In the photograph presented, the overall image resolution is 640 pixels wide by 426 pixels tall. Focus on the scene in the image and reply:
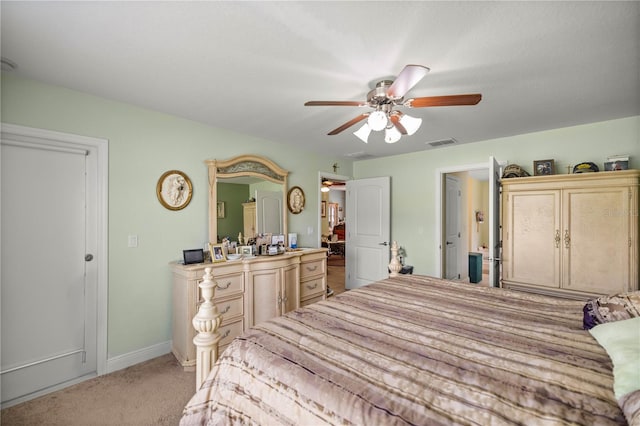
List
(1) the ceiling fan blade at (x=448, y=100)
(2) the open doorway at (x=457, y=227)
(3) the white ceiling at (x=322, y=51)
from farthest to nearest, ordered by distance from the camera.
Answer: (2) the open doorway at (x=457, y=227), (1) the ceiling fan blade at (x=448, y=100), (3) the white ceiling at (x=322, y=51)

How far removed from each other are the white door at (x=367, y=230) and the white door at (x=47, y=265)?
12.1 ft

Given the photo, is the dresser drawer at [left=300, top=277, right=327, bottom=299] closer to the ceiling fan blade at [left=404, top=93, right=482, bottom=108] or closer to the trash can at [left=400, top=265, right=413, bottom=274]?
the trash can at [left=400, top=265, right=413, bottom=274]

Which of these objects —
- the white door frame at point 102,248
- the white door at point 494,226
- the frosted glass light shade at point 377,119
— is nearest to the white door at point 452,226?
the white door at point 494,226

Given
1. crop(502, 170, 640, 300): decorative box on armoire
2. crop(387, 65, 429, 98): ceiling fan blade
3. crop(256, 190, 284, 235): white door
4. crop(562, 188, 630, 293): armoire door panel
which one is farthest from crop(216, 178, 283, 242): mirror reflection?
crop(562, 188, 630, 293): armoire door panel

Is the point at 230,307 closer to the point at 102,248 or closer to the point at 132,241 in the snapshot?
the point at 132,241

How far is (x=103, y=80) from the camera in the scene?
2105 millimetres

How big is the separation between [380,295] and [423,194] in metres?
2.79

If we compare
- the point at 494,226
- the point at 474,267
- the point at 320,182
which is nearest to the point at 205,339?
the point at 494,226

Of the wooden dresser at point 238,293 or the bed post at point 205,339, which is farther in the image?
the wooden dresser at point 238,293

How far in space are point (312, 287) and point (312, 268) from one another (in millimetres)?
249

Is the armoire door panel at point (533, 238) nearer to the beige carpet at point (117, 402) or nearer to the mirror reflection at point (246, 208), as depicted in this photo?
the mirror reflection at point (246, 208)

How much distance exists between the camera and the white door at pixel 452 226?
4.54 metres

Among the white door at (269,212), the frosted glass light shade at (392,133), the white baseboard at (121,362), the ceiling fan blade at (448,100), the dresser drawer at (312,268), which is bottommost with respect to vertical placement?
the white baseboard at (121,362)

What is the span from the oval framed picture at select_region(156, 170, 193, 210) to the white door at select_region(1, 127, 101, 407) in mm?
523
